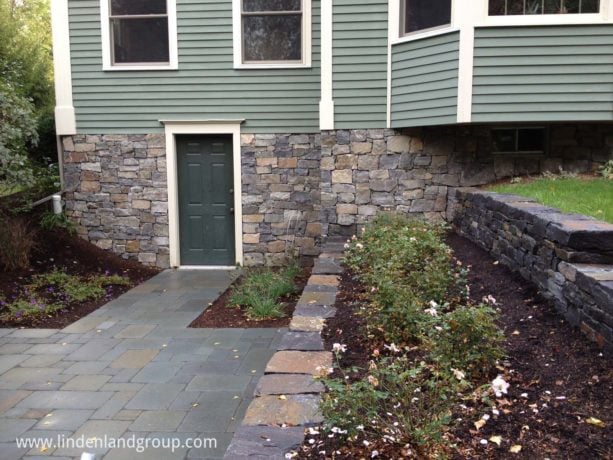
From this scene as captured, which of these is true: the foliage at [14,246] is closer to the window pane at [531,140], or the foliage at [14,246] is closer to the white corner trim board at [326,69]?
the white corner trim board at [326,69]

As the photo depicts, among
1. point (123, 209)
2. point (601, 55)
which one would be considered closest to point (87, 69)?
point (123, 209)

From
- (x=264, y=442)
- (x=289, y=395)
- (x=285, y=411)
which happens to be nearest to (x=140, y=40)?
(x=289, y=395)

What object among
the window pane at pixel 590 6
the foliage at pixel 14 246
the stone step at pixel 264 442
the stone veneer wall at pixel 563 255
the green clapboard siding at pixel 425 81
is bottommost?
the foliage at pixel 14 246

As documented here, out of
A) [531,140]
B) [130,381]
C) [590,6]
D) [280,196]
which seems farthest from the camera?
[280,196]

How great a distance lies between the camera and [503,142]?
6754 millimetres

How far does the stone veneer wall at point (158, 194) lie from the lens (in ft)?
25.2

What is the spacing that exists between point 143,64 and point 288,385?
6.37 m

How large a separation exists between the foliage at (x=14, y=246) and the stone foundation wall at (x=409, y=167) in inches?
153

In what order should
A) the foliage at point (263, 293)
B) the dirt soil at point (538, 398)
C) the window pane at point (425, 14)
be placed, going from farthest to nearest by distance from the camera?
the window pane at point (425, 14) < the foliage at point (263, 293) < the dirt soil at point (538, 398)

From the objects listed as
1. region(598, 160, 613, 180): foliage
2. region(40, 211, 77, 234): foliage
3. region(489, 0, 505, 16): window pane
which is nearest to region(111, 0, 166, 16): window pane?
region(40, 211, 77, 234): foliage

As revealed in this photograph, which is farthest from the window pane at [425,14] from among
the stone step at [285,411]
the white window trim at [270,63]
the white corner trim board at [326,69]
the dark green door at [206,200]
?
the stone step at [285,411]

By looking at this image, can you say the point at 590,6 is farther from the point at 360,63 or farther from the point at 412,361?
the point at 412,361

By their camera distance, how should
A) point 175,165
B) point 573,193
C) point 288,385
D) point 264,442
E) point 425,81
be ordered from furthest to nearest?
point 175,165 → point 425,81 → point 573,193 → point 288,385 → point 264,442

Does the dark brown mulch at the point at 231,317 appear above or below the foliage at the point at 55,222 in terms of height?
below
